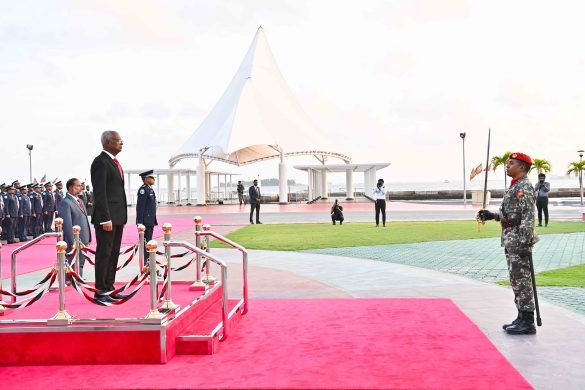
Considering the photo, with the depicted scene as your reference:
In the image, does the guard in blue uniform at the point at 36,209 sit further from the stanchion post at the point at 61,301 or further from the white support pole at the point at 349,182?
the white support pole at the point at 349,182

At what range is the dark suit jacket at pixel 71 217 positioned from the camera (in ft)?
28.9

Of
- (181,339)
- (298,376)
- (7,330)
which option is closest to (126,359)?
(181,339)

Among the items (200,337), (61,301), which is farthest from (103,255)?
(200,337)

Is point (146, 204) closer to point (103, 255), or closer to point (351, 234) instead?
point (103, 255)

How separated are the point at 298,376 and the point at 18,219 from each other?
16295mm

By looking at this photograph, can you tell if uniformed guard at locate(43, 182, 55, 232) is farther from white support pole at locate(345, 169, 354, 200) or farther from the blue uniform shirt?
white support pole at locate(345, 169, 354, 200)

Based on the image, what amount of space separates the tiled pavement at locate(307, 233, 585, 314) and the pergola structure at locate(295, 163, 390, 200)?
100 ft

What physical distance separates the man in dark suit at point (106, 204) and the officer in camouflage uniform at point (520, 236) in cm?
430

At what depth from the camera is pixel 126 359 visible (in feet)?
16.2

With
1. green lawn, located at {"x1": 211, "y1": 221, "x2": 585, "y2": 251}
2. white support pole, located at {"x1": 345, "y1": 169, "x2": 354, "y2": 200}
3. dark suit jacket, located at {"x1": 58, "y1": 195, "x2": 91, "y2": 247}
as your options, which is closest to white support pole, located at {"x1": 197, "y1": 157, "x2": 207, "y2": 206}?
white support pole, located at {"x1": 345, "y1": 169, "x2": 354, "y2": 200}

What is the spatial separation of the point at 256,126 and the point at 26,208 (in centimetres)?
3118

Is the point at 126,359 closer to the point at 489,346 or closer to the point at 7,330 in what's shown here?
the point at 7,330

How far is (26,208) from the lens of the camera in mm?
18406

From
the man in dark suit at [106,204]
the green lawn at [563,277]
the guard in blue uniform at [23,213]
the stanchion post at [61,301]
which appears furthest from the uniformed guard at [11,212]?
the green lawn at [563,277]
